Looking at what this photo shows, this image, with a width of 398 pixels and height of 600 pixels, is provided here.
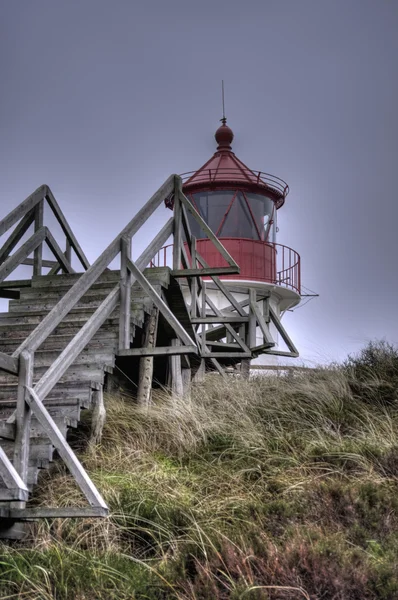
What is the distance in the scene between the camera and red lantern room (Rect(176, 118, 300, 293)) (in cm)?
2362

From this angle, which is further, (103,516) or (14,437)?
(14,437)

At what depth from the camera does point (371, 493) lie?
7.72 m

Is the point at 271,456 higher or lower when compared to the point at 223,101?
lower

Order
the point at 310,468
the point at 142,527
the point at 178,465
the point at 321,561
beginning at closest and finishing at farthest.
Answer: the point at 321,561 < the point at 142,527 < the point at 310,468 < the point at 178,465

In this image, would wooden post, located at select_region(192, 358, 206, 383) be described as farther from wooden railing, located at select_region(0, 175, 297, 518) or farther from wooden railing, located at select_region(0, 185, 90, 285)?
wooden railing, located at select_region(0, 185, 90, 285)

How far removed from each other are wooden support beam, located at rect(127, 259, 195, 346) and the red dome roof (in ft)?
46.4

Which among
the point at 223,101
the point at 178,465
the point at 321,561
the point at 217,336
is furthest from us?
the point at 223,101

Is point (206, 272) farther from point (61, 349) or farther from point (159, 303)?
point (61, 349)

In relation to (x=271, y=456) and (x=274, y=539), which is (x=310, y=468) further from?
(x=274, y=539)

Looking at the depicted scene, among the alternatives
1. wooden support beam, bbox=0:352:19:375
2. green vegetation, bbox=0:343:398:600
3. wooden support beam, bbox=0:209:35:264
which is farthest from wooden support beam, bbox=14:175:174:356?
wooden support beam, bbox=0:209:35:264

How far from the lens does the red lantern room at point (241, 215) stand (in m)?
23.6

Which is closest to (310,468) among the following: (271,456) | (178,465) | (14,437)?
(271,456)

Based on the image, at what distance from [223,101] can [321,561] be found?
2362cm

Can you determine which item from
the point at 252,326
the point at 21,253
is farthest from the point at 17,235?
the point at 252,326
